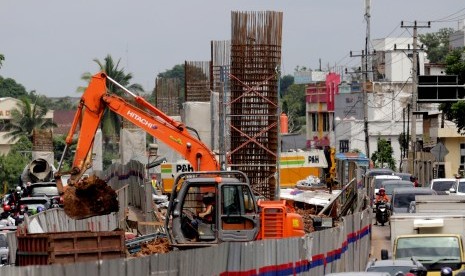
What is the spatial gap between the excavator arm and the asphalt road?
509 cm

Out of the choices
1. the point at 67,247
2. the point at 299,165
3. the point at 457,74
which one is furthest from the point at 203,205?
the point at 457,74

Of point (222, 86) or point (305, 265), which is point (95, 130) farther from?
point (305, 265)

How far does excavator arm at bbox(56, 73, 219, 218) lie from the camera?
1368 inches

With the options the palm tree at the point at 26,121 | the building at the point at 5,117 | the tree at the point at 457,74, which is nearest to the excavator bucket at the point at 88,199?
the tree at the point at 457,74

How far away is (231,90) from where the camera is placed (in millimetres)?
43531

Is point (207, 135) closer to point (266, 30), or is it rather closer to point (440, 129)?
point (266, 30)

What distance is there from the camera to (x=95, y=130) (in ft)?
117

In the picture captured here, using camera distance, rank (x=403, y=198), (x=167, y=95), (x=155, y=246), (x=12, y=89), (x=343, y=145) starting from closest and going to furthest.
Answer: (x=155, y=246) → (x=403, y=198) → (x=167, y=95) → (x=343, y=145) → (x=12, y=89)

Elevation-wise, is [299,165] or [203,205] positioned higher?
[299,165]

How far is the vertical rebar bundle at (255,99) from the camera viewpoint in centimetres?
4234

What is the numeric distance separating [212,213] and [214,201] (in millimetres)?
223

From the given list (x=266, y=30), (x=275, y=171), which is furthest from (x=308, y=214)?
(x=266, y=30)

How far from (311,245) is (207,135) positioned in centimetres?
3301

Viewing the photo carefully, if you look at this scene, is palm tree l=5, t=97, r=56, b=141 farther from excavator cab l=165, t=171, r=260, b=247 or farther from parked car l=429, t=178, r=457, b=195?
excavator cab l=165, t=171, r=260, b=247
